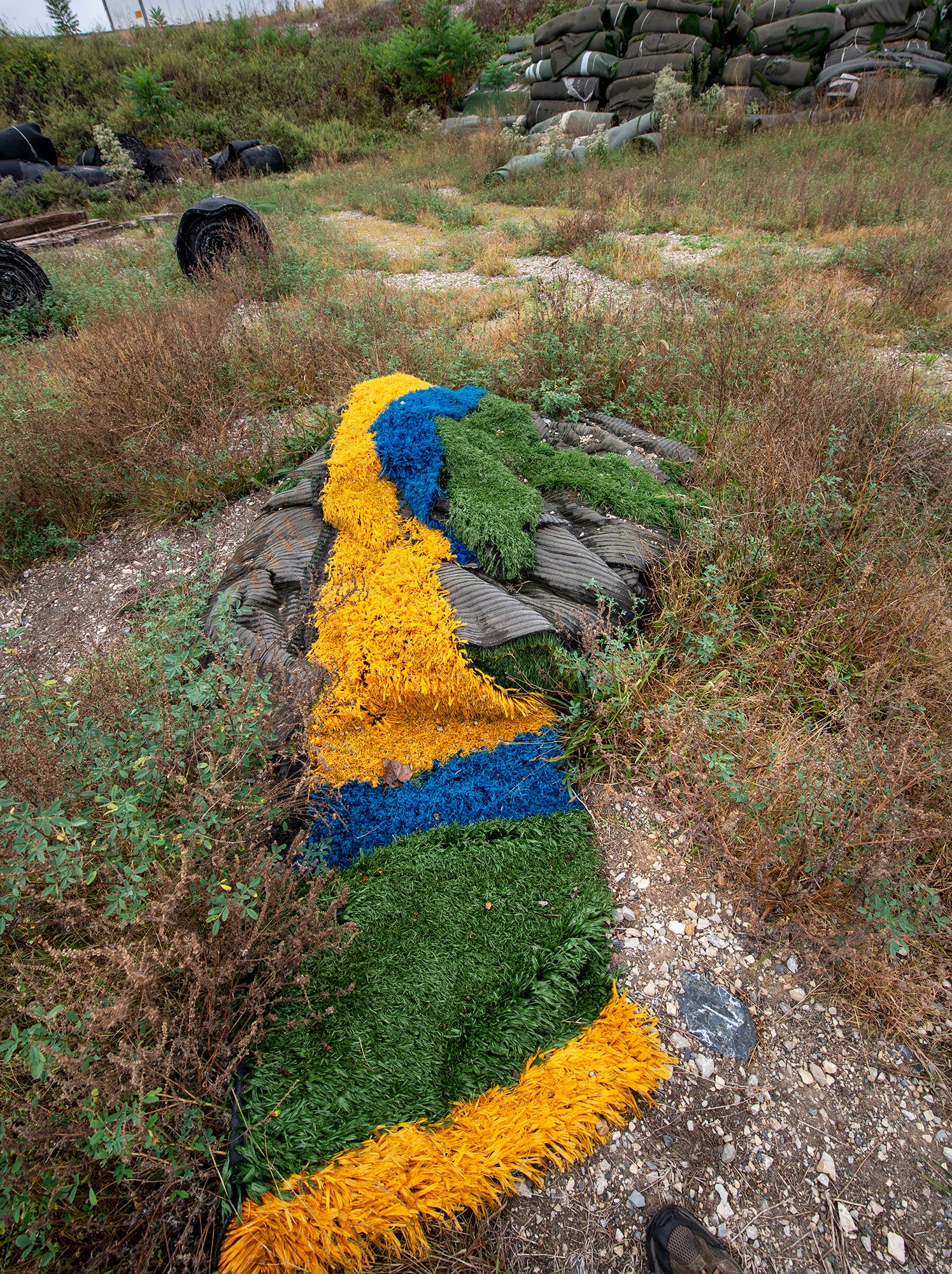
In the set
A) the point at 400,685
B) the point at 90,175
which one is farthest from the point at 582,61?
the point at 400,685

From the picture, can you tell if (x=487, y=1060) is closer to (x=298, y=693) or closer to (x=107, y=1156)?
(x=107, y=1156)

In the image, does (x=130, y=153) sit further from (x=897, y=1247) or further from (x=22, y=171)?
(x=897, y=1247)

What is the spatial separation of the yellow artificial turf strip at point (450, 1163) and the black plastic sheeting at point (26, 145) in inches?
658

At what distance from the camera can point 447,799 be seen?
7.27ft

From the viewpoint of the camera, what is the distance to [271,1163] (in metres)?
1.44

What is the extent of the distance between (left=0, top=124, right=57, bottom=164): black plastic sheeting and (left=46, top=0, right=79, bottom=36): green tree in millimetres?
8451

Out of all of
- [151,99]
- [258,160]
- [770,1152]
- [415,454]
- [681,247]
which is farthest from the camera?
[151,99]

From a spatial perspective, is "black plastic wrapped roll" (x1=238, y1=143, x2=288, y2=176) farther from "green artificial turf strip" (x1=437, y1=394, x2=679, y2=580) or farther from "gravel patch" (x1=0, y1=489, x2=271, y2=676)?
"green artificial turf strip" (x1=437, y1=394, x2=679, y2=580)

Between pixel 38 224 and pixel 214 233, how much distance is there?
5.67 m

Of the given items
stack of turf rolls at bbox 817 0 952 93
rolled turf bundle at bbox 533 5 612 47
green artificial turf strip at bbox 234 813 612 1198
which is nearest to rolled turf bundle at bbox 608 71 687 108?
rolled turf bundle at bbox 533 5 612 47

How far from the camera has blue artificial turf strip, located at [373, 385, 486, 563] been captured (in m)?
2.64

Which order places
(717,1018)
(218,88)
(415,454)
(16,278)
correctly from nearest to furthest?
1. (717,1018)
2. (415,454)
3. (16,278)
4. (218,88)

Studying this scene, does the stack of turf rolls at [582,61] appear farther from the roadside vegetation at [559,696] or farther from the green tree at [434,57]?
the roadside vegetation at [559,696]

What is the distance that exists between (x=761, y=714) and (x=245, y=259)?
22.7 feet
